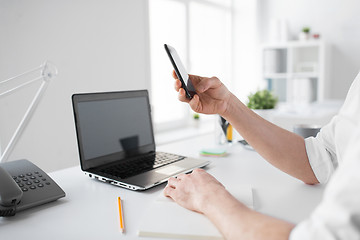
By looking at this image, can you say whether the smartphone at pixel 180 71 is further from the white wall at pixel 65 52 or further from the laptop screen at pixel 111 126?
the white wall at pixel 65 52

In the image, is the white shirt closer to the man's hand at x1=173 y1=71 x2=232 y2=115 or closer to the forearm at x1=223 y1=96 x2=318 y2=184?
the forearm at x1=223 y1=96 x2=318 y2=184

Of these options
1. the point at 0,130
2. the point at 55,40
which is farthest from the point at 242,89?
the point at 0,130

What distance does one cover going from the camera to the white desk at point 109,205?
655mm

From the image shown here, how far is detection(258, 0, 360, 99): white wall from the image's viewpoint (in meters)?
3.26

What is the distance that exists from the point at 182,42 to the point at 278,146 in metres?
2.30

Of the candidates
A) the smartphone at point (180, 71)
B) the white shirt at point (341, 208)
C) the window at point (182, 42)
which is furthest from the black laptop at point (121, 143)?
the window at point (182, 42)

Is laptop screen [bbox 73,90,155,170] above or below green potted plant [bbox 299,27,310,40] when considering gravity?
below

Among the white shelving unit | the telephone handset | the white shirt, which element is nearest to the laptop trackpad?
the telephone handset

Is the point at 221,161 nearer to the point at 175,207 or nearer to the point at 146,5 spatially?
the point at 175,207

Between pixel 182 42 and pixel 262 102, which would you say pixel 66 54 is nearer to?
pixel 262 102

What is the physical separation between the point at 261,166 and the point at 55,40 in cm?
137

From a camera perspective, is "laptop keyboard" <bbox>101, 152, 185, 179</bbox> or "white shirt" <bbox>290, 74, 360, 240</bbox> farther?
"laptop keyboard" <bbox>101, 152, 185, 179</bbox>

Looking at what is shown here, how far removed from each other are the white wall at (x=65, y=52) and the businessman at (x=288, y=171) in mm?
1147

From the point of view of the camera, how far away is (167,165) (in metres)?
1.04
